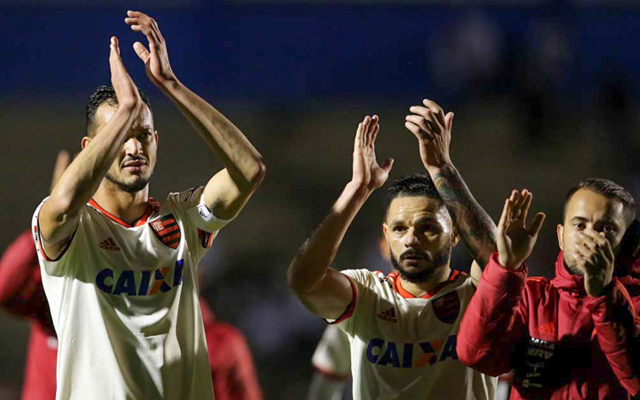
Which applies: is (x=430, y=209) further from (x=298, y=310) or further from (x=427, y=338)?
(x=298, y=310)

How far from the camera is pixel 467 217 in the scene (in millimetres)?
3520

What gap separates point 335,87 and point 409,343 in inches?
169

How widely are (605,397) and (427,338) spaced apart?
0.62m

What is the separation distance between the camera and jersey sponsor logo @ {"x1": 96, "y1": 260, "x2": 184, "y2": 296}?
10.8ft

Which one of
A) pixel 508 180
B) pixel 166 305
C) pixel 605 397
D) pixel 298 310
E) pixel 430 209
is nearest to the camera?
pixel 605 397

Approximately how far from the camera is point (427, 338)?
136 inches

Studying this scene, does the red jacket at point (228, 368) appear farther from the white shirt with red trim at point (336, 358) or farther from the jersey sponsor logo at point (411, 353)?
the jersey sponsor logo at point (411, 353)

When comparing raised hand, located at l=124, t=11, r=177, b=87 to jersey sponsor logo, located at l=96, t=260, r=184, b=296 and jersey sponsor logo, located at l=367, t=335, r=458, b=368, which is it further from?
jersey sponsor logo, located at l=367, t=335, r=458, b=368

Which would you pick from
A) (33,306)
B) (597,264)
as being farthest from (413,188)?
(33,306)

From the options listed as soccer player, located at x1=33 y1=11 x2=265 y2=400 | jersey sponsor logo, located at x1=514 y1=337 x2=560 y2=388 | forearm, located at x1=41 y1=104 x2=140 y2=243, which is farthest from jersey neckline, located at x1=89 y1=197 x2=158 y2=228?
jersey sponsor logo, located at x1=514 y1=337 x2=560 y2=388

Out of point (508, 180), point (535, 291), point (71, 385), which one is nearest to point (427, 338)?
point (535, 291)

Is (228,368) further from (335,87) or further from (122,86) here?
(335,87)

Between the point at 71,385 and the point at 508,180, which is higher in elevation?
the point at 508,180

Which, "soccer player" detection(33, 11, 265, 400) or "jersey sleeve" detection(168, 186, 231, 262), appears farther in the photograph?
"jersey sleeve" detection(168, 186, 231, 262)
